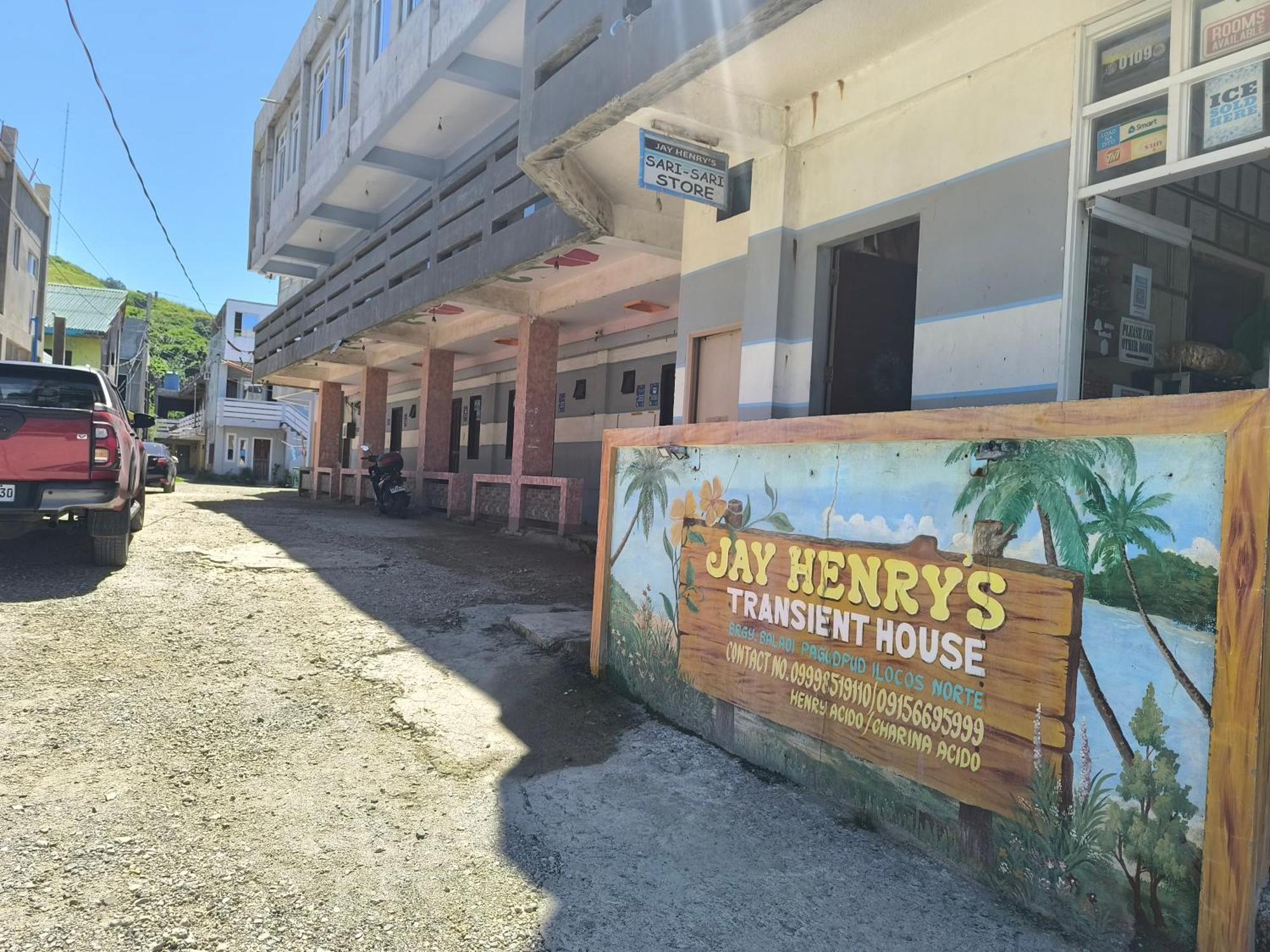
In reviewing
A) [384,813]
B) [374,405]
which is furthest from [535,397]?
[384,813]

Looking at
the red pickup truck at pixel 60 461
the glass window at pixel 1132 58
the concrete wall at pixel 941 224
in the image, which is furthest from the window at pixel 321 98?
the glass window at pixel 1132 58

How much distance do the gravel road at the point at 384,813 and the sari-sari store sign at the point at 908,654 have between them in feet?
1.32

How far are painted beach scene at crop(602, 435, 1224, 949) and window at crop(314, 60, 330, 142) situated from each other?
17248mm

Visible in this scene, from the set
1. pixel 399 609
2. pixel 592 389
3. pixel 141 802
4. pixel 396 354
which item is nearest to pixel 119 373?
pixel 396 354

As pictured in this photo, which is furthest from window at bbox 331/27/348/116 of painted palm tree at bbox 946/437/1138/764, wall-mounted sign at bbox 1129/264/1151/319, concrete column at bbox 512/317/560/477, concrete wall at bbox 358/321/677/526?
painted palm tree at bbox 946/437/1138/764

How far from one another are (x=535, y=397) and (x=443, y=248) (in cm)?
278

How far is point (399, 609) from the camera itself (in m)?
7.14

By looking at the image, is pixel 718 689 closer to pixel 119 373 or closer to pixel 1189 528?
pixel 1189 528

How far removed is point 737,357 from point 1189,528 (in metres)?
5.55

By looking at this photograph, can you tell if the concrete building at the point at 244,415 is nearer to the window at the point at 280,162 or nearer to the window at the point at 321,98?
the window at the point at 280,162

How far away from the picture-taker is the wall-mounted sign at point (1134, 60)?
4648 mm

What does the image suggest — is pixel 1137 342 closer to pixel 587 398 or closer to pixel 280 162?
pixel 587 398

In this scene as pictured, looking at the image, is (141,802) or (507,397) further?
(507,397)

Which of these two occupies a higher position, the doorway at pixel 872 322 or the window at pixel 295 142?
the window at pixel 295 142
